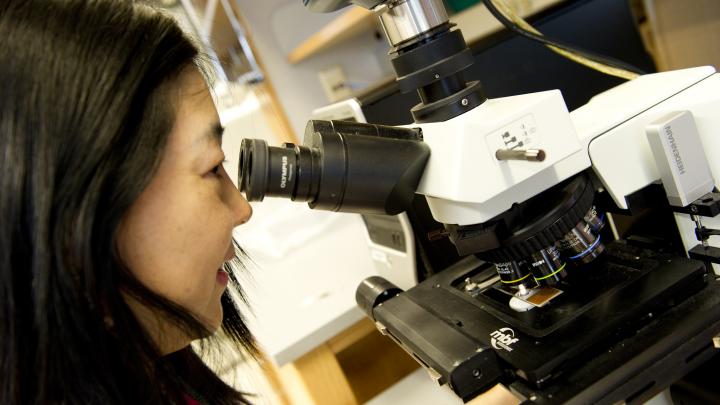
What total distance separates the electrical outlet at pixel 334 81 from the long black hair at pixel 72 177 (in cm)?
160

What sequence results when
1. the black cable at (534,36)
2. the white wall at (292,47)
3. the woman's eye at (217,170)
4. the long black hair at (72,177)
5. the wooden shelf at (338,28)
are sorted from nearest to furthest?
the long black hair at (72,177), the woman's eye at (217,170), the black cable at (534,36), the wooden shelf at (338,28), the white wall at (292,47)

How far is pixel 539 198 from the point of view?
0.54m

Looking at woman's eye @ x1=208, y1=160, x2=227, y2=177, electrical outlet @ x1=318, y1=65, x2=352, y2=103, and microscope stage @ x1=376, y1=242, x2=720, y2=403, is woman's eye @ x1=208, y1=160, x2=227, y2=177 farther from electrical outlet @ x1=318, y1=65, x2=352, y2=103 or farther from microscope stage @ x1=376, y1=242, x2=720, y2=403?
electrical outlet @ x1=318, y1=65, x2=352, y2=103

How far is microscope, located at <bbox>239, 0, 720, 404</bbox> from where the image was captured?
0.47 metres

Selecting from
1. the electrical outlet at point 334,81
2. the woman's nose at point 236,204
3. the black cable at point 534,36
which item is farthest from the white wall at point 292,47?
the woman's nose at point 236,204

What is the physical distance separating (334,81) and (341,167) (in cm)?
166

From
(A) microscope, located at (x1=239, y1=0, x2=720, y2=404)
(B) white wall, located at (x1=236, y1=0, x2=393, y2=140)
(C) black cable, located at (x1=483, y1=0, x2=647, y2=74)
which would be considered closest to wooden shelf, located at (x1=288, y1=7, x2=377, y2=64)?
(B) white wall, located at (x1=236, y1=0, x2=393, y2=140)

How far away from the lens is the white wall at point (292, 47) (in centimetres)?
204

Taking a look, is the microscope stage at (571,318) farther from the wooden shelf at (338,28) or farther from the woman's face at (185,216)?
the wooden shelf at (338,28)

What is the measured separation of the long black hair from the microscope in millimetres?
109

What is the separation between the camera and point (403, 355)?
120 centimetres

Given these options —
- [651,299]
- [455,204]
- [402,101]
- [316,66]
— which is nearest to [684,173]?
[651,299]

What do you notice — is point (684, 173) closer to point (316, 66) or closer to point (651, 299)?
point (651, 299)

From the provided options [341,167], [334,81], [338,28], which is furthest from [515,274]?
[334,81]
